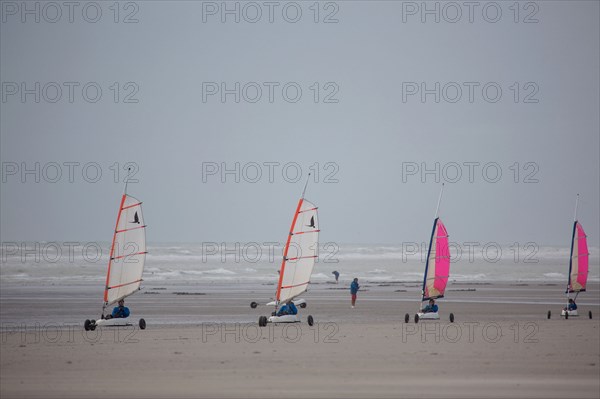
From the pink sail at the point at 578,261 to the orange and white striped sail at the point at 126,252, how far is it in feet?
57.2

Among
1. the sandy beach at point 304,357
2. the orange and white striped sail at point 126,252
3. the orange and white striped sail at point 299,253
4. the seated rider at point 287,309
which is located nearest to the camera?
the sandy beach at point 304,357

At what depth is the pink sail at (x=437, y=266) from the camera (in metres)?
31.3

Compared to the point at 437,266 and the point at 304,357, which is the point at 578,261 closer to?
the point at 437,266

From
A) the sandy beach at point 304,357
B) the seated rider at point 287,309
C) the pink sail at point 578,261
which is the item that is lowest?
the sandy beach at point 304,357

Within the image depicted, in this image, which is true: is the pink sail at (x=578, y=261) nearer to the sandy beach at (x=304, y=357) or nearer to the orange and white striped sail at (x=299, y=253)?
the sandy beach at (x=304, y=357)

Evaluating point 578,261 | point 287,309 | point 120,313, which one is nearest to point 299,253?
point 287,309

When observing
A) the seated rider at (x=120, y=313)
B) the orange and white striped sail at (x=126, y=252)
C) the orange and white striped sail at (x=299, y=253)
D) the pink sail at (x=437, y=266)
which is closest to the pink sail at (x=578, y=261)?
the pink sail at (x=437, y=266)

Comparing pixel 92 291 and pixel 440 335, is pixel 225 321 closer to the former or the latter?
pixel 440 335

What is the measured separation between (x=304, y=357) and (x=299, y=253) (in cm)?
1047

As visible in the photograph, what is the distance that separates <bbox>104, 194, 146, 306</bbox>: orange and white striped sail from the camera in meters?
27.3

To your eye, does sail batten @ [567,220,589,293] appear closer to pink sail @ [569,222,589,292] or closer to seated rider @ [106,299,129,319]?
pink sail @ [569,222,589,292]

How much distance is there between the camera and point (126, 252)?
27719mm

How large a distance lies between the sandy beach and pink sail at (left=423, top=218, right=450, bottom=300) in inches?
47.3

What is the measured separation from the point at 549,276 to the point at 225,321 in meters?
61.1
